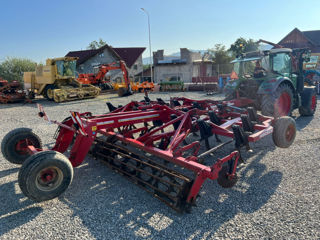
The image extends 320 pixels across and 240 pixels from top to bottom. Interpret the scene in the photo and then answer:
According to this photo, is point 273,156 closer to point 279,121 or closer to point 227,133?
point 279,121

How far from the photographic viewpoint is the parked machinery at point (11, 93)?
15.0 m

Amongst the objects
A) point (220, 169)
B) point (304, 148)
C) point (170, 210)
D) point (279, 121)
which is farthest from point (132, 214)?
point (304, 148)

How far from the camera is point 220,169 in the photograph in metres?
3.02

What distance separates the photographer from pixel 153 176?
316 cm

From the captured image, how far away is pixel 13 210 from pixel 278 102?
630cm

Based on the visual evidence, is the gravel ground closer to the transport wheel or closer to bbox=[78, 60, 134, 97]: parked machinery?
the transport wheel

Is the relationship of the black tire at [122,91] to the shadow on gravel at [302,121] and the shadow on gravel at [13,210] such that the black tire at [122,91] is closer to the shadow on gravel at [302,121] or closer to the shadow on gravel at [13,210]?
the shadow on gravel at [302,121]

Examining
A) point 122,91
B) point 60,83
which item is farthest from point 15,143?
point 122,91

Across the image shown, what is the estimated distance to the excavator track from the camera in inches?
113

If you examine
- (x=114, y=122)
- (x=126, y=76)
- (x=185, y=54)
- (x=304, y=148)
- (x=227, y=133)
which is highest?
(x=185, y=54)

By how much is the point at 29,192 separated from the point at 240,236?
2537mm

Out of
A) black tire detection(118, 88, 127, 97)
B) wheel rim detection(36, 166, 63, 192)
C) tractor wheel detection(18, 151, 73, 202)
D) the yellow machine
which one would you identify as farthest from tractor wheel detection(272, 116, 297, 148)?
black tire detection(118, 88, 127, 97)

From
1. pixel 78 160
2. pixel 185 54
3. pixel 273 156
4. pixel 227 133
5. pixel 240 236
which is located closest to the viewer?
pixel 240 236

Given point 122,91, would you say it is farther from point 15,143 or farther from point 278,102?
point 15,143
